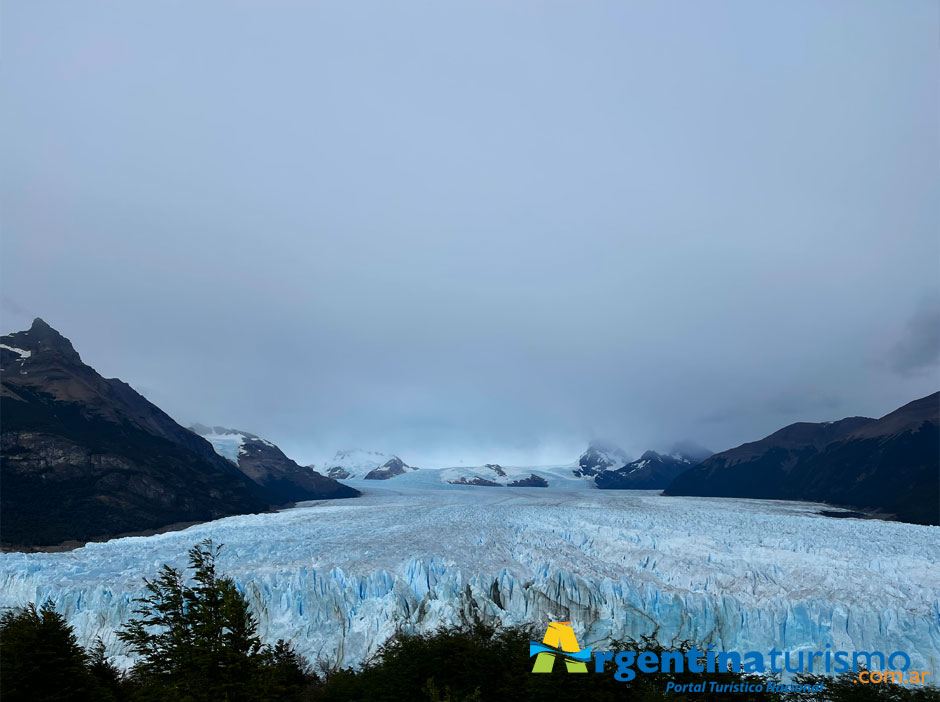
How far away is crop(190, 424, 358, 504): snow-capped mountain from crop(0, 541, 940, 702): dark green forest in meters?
111

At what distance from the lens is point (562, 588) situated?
938 inches

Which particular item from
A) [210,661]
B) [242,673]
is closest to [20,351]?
[210,661]

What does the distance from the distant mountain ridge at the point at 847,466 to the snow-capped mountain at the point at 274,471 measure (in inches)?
4158

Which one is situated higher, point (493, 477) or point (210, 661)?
point (210, 661)

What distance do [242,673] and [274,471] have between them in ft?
437

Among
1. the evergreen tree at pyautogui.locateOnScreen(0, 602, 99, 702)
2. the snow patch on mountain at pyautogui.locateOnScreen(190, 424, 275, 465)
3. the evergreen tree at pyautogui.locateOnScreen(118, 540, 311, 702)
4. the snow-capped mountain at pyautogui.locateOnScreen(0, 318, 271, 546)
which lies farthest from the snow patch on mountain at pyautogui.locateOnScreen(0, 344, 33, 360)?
the evergreen tree at pyautogui.locateOnScreen(118, 540, 311, 702)

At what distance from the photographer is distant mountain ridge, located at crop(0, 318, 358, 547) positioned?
5969 centimetres

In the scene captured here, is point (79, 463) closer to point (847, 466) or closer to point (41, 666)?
point (41, 666)

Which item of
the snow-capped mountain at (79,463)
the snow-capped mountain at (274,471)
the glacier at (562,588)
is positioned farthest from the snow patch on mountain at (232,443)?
the glacier at (562,588)

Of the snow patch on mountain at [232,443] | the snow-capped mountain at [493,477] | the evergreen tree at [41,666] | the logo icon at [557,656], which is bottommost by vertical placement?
the snow-capped mountain at [493,477]

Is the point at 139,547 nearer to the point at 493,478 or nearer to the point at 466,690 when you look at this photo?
the point at 466,690

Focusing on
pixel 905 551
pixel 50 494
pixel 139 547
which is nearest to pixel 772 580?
pixel 905 551

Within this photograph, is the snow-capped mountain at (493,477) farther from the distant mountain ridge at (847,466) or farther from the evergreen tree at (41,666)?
the evergreen tree at (41,666)

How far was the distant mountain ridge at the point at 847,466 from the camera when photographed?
271ft
